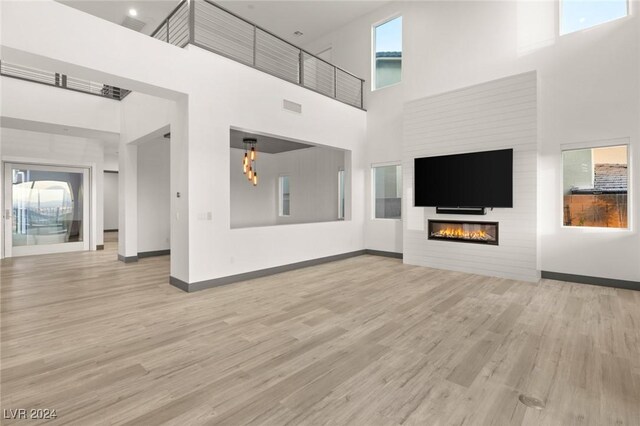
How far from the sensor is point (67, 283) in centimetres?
508

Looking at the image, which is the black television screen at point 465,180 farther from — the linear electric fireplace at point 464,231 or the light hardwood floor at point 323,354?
the light hardwood floor at point 323,354

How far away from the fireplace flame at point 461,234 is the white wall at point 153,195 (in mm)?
6636

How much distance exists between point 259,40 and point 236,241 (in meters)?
6.71

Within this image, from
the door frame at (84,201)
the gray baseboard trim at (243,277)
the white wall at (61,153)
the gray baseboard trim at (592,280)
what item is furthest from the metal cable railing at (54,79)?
the gray baseboard trim at (592,280)

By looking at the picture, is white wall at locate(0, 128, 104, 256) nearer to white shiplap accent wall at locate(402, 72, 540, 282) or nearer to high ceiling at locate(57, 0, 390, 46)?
high ceiling at locate(57, 0, 390, 46)

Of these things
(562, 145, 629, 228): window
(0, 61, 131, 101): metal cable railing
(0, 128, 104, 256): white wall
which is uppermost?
(0, 61, 131, 101): metal cable railing

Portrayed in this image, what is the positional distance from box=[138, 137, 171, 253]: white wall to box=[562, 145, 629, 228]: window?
8.71m

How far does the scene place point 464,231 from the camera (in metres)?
6.11

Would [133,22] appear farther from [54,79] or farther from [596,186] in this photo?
[596,186]

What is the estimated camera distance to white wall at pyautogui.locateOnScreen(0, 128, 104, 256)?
732 cm

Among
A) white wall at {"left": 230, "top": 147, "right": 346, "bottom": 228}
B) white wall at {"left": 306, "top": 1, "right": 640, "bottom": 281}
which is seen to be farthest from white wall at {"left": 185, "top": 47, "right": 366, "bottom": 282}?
white wall at {"left": 306, "top": 1, "right": 640, "bottom": 281}

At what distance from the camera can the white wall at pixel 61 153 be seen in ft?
24.0

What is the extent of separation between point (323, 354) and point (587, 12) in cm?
685

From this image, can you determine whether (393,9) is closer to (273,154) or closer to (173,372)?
(273,154)
